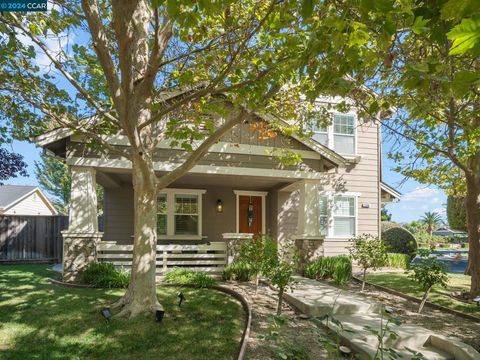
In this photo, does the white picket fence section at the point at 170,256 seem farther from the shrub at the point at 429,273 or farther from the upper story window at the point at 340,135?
the upper story window at the point at 340,135

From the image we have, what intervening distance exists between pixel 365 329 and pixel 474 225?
647 centimetres

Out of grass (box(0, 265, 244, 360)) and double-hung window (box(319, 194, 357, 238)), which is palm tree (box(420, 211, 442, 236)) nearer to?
double-hung window (box(319, 194, 357, 238))

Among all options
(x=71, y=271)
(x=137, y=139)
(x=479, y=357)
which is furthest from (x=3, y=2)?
(x=479, y=357)

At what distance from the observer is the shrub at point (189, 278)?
8164mm

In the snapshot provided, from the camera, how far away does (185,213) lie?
12.5m

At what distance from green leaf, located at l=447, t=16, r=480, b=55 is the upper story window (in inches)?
473

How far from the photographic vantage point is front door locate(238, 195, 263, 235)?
13.0 metres

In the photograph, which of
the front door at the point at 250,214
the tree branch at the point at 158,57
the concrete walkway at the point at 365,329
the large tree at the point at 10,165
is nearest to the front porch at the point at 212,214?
the front door at the point at 250,214

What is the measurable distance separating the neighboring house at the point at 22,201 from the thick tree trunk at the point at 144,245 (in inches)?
836

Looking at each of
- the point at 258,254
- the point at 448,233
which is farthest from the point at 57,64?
the point at 448,233

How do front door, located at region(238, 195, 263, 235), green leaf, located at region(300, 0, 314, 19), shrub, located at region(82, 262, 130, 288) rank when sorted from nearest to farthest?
green leaf, located at region(300, 0, 314, 19) → shrub, located at region(82, 262, 130, 288) → front door, located at region(238, 195, 263, 235)

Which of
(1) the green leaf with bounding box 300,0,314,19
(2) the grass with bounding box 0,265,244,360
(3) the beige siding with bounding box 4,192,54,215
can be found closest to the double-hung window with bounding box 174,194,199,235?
(2) the grass with bounding box 0,265,244,360

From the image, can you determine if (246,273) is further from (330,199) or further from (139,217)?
(330,199)

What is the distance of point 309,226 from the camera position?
10.4 meters
